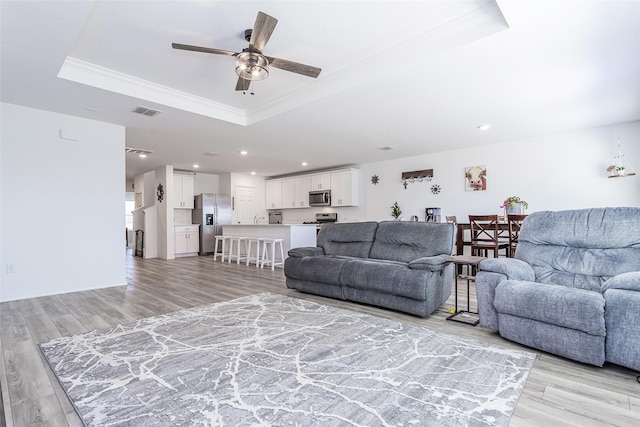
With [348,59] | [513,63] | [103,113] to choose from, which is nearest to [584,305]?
[513,63]

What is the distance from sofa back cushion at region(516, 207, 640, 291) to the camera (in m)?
2.51

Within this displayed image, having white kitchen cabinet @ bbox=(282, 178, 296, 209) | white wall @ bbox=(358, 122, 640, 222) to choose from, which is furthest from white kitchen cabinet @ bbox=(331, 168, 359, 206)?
white kitchen cabinet @ bbox=(282, 178, 296, 209)

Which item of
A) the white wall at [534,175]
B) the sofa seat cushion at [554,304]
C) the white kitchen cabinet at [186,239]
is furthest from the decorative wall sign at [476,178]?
the white kitchen cabinet at [186,239]

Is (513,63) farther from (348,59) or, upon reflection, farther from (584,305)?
(584,305)

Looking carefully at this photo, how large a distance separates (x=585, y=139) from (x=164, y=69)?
6.23 m

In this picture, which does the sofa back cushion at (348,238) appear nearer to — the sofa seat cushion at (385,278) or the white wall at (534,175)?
the sofa seat cushion at (385,278)

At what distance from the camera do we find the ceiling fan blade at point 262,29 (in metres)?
2.19

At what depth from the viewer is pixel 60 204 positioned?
14.1 ft

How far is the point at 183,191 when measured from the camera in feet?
29.7

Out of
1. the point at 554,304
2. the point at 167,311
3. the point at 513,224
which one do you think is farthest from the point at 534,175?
the point at 167,311

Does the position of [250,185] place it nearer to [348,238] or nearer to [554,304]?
[348,238]

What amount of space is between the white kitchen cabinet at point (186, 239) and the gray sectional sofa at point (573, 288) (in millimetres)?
7823

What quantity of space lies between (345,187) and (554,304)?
6112mm

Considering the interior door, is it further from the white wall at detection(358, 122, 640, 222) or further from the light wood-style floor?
the white wall at detection(358, 122, 640, 222)
